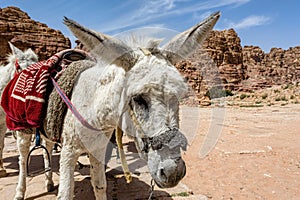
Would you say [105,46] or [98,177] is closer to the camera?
[105,46]

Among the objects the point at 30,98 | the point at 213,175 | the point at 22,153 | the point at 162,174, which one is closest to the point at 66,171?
the point at 30,98

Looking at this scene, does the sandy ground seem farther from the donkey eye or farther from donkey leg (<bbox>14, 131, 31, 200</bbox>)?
the donkey eye

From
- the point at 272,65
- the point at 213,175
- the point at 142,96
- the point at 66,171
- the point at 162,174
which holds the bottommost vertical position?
the point at 213,175

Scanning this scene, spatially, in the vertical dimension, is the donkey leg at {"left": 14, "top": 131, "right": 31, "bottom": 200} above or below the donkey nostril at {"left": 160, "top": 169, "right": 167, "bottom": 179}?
below

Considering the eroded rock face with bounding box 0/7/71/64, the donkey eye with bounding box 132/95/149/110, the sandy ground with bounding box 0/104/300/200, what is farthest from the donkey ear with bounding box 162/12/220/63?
the eroded rock face with bounding box 0/7/71/64

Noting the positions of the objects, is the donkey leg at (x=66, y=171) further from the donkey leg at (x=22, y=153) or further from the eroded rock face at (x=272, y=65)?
the eroded rock face at (x=272, y=65)

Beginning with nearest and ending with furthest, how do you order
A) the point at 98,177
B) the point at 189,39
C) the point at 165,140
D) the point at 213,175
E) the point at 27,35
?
the point at 165,140 < the point at 189,39 < the point at 98,177 < the point at 213,175 < the point at 27,35

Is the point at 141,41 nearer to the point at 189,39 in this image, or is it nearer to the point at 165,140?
the point at 189,39

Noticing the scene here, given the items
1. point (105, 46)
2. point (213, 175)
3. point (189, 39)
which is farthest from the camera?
point (213, 175)

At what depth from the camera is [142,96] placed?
1438 millimetres

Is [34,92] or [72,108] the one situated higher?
[34,92]

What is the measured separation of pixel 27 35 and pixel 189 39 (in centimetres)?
4010

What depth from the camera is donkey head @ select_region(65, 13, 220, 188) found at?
1.36m

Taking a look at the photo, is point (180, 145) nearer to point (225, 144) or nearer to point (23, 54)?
point (23, 54)
